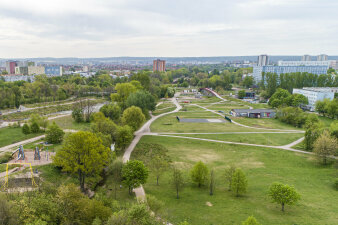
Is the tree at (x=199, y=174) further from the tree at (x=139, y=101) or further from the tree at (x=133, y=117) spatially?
the tree at (x=139, y=101)

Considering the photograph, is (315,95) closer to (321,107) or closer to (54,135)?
(321,107)

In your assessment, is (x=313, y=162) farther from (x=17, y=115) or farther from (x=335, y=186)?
(x=17, y=115)

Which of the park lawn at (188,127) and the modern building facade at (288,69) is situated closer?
the park lawn at (188,127)

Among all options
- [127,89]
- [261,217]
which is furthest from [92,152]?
[127,89]

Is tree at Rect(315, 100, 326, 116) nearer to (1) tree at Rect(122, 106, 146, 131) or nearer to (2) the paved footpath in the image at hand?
(2) the paved footpath

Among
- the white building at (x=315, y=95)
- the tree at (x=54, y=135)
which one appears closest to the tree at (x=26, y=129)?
the tree at (x=54, y=135)

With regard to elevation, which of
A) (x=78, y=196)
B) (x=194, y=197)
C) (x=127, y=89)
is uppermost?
(x=127, y=89)
